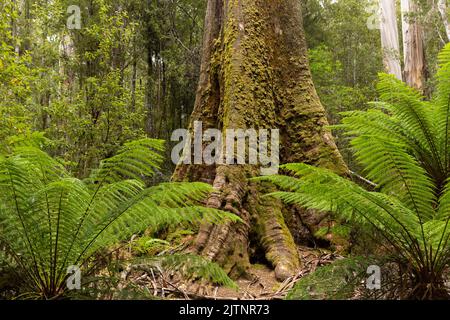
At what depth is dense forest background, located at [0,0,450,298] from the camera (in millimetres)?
1837

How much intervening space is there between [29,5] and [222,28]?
653 inches

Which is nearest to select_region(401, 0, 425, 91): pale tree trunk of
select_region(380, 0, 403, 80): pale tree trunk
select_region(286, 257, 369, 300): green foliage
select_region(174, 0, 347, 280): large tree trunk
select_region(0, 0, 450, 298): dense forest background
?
select_region(0, 0, 450, 298): dense forest background

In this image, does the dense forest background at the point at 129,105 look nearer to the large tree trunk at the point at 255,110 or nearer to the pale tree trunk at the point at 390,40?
the large tree trunk at the point at 255,110

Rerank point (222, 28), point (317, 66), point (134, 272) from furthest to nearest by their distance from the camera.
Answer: point (317, 66), point (222, 28), point (134, 272)

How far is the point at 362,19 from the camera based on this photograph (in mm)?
16188

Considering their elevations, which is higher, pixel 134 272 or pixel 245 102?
pixel 245 102

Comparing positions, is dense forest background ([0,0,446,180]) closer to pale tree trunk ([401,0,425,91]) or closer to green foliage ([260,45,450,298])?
pale tree trunk ([401,0,425,91])

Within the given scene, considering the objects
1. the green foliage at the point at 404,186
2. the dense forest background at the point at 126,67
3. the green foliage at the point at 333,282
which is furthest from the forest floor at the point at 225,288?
the dense forest background at the point at 126,67

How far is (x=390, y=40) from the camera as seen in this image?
44.2 ft

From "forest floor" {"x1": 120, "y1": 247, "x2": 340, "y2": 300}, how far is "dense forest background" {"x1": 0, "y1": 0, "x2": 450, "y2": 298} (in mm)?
73

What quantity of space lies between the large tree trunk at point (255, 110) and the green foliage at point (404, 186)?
1061 mm

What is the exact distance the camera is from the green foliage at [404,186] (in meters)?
1.76
